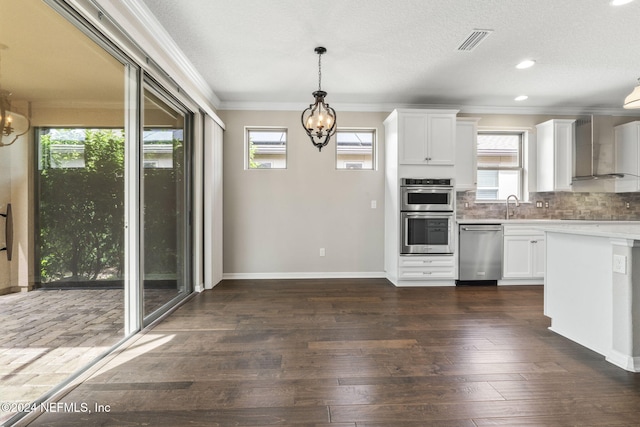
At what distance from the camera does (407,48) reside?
10.1 feet

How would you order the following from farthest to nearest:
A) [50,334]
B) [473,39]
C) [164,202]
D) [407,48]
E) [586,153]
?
[586,153] < [164,202] < [407,48] < [473,39] < [50,334]

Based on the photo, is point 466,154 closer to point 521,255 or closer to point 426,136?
point 426,136

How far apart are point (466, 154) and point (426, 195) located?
95 cm

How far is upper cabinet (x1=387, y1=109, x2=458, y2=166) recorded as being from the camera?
4.27 m

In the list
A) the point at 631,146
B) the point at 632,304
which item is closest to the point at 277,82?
the point at 632,304

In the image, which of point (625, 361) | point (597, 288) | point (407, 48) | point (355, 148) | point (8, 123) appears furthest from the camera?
point (355, 148)

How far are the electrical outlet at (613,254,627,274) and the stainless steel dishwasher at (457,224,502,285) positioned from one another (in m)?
2.26

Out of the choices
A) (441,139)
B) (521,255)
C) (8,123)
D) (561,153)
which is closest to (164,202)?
(8,123)

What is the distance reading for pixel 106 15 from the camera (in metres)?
2.00

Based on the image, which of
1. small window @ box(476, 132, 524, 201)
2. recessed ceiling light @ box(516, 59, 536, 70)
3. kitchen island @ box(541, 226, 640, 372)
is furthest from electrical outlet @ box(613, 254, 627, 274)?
small window @ box(476, 132, 524, 201)

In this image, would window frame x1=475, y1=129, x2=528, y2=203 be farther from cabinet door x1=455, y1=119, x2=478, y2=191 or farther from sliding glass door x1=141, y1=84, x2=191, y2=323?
sliding glass door x1=141, y1=84, x2=191, y2=323

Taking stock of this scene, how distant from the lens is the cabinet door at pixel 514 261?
4.39 meters

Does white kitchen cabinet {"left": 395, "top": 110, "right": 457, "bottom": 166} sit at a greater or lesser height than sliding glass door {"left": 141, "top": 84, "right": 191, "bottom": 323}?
greater

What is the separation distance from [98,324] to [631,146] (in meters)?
6.82
